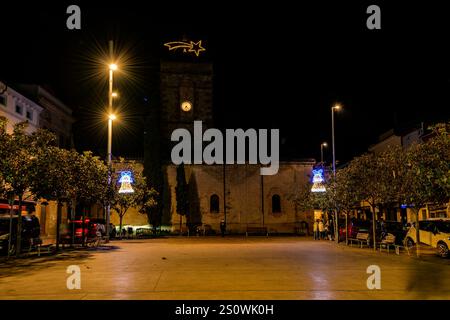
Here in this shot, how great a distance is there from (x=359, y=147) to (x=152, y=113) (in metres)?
26.3

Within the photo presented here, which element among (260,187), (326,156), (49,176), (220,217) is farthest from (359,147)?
(49,176)

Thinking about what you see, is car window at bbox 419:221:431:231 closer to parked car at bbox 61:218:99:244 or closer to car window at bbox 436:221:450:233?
car window at bbox 436:221:450:233

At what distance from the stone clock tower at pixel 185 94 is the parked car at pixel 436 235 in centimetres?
3684

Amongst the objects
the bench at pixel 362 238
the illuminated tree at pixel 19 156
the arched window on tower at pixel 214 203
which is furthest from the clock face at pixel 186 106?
the illuminated tree at pixel 19 156

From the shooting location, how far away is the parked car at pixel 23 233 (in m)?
23.2

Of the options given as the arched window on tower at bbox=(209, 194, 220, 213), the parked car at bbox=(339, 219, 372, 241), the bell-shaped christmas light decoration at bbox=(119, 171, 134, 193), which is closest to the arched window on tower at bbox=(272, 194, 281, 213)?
the arched window on tower at bbox=(209, 194, 220, 213)

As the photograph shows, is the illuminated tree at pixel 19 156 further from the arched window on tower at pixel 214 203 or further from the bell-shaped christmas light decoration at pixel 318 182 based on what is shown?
the arched window on tower at pixel 214 203

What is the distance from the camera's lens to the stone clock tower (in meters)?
59.2

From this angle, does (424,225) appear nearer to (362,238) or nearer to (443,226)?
(443,226)

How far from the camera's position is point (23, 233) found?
2522 cm

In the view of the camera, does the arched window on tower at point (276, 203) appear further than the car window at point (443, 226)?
Yes

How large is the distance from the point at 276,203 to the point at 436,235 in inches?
1254

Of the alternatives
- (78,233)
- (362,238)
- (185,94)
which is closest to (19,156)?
(78,233)
